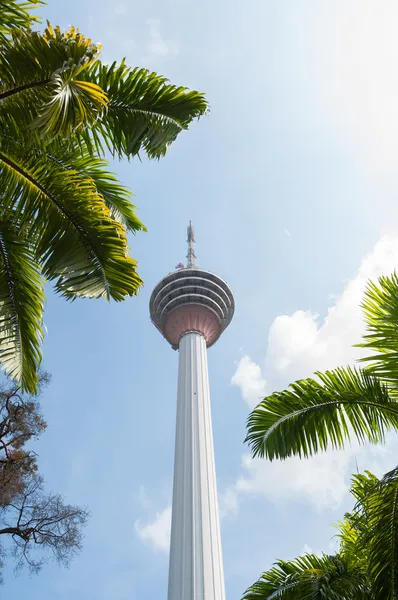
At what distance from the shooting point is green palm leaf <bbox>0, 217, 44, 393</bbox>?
20.0 feet

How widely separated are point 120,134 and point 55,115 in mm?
2347

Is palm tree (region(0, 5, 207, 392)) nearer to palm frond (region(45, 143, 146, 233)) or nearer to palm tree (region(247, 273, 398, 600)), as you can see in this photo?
palm frond (region(45, 143, 146, 233))

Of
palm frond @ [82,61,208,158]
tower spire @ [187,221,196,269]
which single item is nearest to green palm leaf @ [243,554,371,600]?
palm frond @ [82,61,208,158]

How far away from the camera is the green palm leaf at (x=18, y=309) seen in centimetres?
609

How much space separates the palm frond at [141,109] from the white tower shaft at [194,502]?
26.8 m

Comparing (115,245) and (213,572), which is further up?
(213,572)

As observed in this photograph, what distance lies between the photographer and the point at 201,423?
35562 millimetres

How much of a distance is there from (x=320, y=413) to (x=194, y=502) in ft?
88.8

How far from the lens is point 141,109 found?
6352mm

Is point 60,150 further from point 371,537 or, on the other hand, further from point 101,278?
point 371,537

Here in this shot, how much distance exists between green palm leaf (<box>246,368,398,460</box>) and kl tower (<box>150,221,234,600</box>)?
81.3 feet

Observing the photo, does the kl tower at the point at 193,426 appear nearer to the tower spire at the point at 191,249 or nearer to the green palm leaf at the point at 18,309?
the tower spire at the point at 191,249

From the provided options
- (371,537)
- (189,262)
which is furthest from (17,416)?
(189,262)

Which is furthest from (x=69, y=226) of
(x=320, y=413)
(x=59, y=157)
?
(x=320, y=413)
